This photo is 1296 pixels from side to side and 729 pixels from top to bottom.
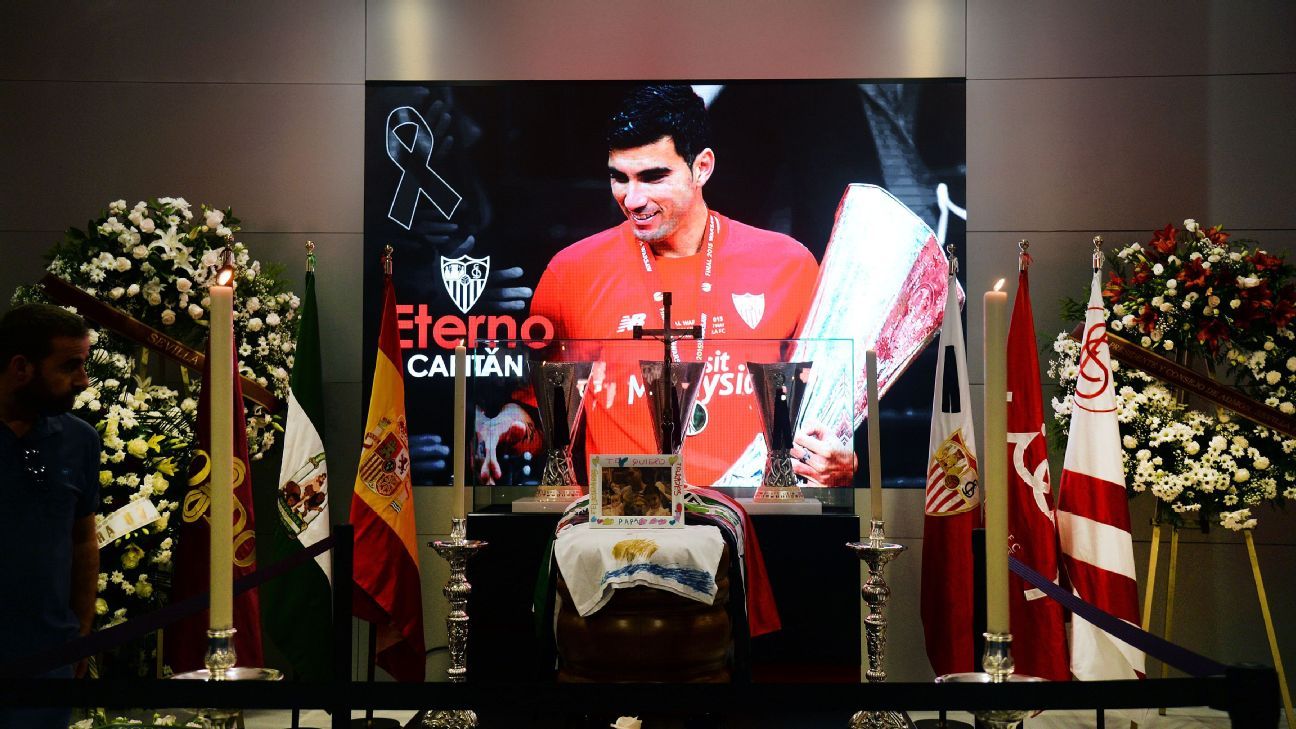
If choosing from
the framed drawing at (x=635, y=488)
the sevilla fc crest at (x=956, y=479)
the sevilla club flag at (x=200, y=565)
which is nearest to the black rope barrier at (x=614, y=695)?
the framed drawing at (x=635, y=488)

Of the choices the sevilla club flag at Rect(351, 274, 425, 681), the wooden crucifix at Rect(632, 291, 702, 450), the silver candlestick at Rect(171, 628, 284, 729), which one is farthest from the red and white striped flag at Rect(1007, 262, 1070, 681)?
the silver candlestick at Rect(171, 628, 284, 729)

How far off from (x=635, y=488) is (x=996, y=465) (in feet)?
5.88

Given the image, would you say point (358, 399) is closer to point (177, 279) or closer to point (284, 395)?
point (284, 395)

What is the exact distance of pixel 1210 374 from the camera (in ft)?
14.5

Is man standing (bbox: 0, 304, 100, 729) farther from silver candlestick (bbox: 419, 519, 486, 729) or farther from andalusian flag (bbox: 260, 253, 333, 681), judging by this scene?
andalusian flag (bbox: 260, 253, 333, 681)

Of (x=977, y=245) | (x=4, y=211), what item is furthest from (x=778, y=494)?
(x=4, y=211)

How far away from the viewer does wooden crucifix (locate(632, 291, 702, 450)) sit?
11.4ft

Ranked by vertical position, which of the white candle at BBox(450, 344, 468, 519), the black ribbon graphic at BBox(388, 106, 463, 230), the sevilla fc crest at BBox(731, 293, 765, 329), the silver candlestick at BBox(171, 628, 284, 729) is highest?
the black ribbon graphic at BBox(388, 106, 463, 230)

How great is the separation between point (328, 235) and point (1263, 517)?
15.2 ft

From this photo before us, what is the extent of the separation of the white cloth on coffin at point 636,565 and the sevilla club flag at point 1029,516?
1.68 meters

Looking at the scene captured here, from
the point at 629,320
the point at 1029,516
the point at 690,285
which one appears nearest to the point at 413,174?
the point at 629,320

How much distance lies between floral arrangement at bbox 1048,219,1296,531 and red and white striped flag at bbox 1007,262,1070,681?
0.37 meters

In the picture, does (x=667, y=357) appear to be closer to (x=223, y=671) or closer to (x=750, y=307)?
(x=750, y=307)

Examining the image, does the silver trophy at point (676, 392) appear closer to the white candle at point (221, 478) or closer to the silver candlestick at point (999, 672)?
the silver candlestick at point (999, 672)
